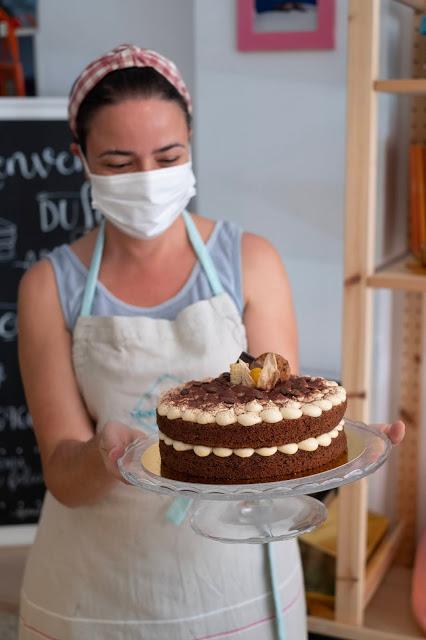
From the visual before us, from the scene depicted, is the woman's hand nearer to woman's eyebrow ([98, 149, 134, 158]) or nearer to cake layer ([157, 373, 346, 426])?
cake layer ([157, 373, 346, 426])

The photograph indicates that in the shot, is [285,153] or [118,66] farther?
[285,153]

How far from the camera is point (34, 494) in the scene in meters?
2.50

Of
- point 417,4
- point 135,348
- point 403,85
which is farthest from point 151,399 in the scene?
point 417,4

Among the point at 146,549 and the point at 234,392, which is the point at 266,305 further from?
the point at 146,549

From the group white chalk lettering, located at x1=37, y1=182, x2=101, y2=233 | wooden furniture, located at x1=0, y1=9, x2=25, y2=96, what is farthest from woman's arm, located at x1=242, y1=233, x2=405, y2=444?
wooden furniture, located at x1=0, y1=9, x2=25, y2=96

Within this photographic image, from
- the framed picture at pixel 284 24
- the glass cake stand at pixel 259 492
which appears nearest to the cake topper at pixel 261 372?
the glass cake stand at pixel 259 492

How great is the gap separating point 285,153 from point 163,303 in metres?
0.95

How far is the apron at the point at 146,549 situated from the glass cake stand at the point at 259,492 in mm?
90

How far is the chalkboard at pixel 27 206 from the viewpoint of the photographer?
2.36 meters

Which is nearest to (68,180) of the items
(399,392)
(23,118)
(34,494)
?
(23,118)

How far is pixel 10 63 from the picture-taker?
96.3 inches

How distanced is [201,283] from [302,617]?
556 mm

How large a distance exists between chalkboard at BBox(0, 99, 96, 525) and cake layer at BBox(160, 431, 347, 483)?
4.55ft

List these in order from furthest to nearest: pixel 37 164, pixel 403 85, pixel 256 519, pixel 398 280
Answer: pixel 37 164 < pixel 398 280 < pixel 403 85 < pixel 256 519
